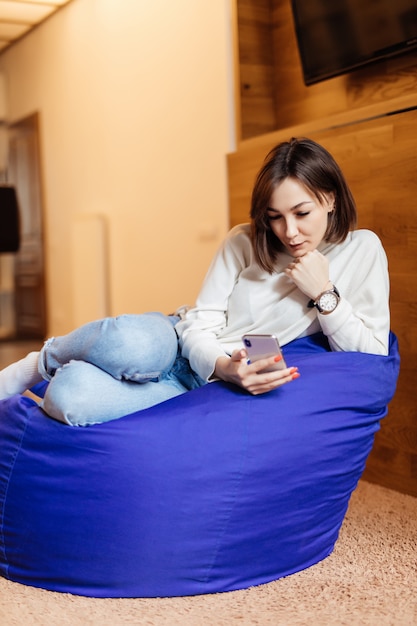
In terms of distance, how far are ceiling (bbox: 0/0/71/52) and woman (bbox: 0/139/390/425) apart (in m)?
4.01

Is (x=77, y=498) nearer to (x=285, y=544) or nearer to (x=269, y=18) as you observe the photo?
(x=285, y=544)

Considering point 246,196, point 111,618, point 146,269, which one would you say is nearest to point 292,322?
point 111,618

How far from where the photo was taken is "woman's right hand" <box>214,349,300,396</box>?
1481 mm

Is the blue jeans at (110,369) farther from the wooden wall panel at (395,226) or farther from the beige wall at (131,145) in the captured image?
the beige wall at (131,145)

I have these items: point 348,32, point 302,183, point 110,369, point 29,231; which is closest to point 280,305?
point 302,183

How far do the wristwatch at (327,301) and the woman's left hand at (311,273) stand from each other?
12 mm

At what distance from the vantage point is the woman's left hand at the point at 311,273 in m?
1.71

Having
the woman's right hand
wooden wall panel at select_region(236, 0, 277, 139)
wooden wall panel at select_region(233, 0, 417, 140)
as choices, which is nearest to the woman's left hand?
the woman's right hand

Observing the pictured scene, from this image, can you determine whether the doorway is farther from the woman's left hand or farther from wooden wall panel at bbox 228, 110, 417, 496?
the woman's left hand

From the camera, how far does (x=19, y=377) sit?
6.03 feet

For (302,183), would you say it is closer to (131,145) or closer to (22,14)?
(131,145)

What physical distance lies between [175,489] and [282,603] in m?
0.32

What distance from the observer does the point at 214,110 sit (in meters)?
3.44

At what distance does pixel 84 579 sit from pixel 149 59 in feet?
10.4
